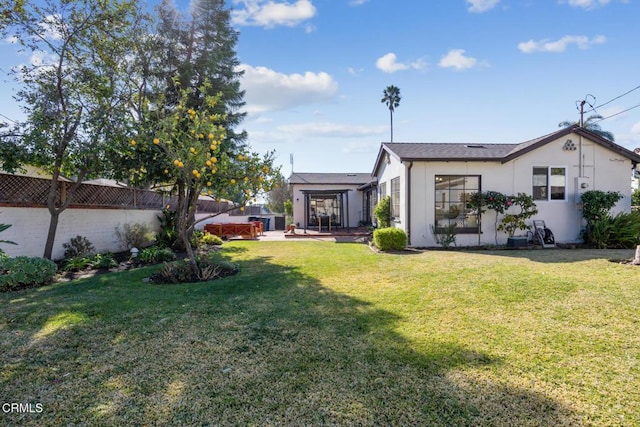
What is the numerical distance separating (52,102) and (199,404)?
8.85 meters

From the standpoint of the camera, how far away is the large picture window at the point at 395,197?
13285mm

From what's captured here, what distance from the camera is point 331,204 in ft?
73.8

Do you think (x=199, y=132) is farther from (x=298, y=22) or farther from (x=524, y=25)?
(x=524, y=25)

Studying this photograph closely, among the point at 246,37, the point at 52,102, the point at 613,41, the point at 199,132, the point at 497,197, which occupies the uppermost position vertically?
the point at 246,37

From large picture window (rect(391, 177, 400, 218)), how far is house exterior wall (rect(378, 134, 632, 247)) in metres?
1.18

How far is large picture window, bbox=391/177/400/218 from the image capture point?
13285mm

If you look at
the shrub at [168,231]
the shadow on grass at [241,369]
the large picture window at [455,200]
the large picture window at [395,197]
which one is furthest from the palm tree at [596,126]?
the shadow on grass at [241,369]

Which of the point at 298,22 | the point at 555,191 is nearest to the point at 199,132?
the point at 298,22

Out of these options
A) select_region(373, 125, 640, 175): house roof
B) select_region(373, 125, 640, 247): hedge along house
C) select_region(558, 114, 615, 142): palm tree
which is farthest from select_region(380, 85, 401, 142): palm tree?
select_region(373, 125, 640, 247): hedge along house

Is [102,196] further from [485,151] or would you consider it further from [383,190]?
[485,151]

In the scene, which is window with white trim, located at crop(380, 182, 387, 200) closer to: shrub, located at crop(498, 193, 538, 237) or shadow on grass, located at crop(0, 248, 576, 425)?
shrub, located at crop(498, 193, 538, 237)

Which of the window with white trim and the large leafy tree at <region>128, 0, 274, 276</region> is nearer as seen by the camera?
the large leafy tree at <region>128, 0, 274, 276</region>

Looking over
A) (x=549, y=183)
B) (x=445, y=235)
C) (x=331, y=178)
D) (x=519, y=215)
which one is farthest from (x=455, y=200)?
(x=331, y=178)

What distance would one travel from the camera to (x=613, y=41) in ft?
37.8
